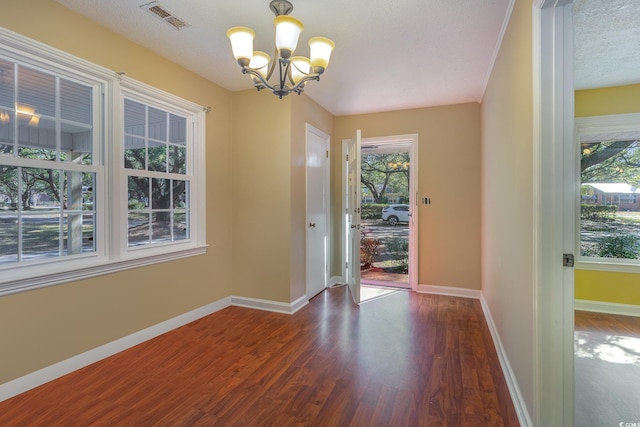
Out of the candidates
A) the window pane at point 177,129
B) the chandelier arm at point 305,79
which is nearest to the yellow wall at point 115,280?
the window pane at point 177,129

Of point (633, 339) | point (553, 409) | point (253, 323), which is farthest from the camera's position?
point (253, 323)

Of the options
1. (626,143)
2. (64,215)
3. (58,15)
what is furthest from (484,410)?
(58,15)

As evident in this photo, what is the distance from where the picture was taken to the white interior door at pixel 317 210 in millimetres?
3818

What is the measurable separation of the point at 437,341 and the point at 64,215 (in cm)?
313

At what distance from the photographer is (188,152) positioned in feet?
10.5

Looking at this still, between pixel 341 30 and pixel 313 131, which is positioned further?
pixel 313 131

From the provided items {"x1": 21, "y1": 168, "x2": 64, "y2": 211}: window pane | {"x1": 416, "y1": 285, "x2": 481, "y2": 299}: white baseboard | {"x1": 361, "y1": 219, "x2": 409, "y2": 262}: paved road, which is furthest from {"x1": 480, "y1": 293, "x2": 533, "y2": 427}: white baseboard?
{"x1": 21, "y1": 168, "x2": 64, "y2": 211}: window pane

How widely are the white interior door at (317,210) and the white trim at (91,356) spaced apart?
4.36 ft

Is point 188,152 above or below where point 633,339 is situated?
above

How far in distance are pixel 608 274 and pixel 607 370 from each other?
5.47ft

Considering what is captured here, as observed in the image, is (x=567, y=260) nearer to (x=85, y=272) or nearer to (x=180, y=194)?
(x=85, y=272)

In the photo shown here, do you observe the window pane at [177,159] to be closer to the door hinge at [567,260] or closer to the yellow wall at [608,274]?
the door hinge at [567,260]

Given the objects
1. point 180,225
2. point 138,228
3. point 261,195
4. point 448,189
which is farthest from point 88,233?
point 448,189

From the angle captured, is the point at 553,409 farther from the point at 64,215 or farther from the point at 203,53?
the point at 203,53
